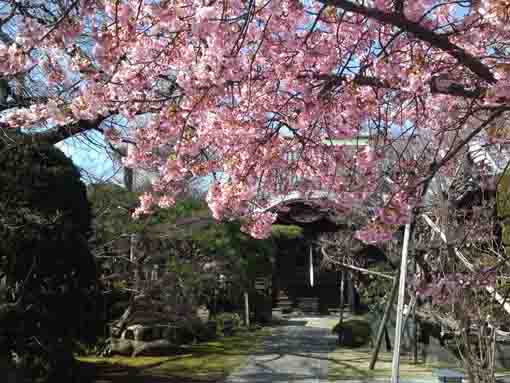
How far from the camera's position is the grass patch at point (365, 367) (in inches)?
344

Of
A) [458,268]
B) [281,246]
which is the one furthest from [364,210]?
[281,246]

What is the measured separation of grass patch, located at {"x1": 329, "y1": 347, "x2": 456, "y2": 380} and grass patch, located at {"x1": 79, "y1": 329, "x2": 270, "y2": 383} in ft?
5.24

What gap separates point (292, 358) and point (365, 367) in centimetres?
142

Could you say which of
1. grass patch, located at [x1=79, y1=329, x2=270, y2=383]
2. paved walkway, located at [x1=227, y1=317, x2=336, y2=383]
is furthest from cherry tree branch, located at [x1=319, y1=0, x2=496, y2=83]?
paved walkway, located at [x1=227, y1=317, x2=336, y2=383]

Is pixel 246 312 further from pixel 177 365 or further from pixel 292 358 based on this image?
pixel 177 365

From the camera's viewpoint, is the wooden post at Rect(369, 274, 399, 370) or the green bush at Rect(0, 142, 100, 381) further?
the wooden post at Rect(369, 274, 399, 370)

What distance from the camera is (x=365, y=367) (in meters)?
9.51

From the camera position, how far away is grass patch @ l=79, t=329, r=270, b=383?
326 inches

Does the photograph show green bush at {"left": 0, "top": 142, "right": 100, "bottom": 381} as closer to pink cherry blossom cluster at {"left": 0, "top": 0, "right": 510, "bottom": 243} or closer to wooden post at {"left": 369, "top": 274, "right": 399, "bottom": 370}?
pink cherry blossom cluster at {"left": 0, "top": 0, "right": 510, "bottom": 243}

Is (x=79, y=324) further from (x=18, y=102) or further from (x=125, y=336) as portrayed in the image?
(x=125, y=336)

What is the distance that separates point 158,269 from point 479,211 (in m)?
5.90

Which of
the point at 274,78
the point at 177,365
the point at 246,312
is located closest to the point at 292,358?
the point at 177,365

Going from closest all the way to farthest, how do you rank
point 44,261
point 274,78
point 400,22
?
point 400,22, point 274,78, point 44,261

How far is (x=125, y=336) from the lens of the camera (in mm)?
11211
